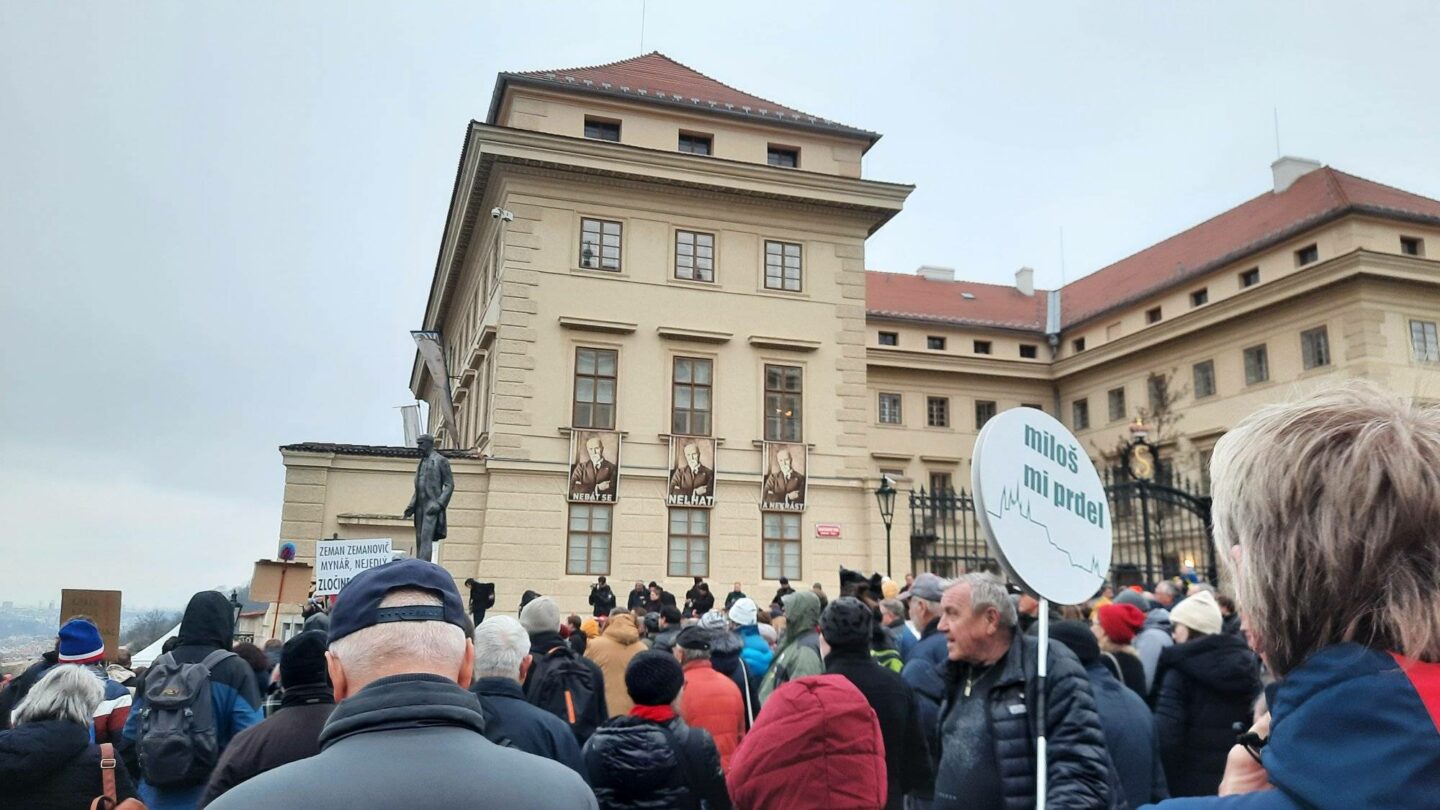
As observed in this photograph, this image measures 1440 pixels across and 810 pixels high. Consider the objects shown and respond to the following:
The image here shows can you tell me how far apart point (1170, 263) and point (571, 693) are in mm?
42836

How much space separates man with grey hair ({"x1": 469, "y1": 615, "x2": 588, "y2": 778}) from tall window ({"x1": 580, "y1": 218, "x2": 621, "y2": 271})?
2067 cm

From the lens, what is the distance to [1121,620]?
578 cm

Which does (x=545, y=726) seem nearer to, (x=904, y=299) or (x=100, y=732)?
(x=100, y=732)

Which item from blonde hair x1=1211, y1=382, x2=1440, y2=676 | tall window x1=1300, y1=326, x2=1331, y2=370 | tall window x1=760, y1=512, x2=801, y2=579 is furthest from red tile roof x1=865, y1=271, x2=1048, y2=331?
blonde hair x1=1211, y1=382, x2=1440, y2=676

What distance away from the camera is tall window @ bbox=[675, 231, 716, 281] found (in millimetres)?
25547

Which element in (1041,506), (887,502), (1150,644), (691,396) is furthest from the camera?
(691,396)

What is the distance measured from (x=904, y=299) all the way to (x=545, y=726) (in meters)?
43.7

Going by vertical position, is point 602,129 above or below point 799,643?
above

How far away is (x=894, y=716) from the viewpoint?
15.7ft

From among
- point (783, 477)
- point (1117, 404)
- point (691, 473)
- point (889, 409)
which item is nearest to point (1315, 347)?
point (1117, 404)

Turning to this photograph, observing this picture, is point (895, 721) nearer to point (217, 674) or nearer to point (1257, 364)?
point (217, 674)

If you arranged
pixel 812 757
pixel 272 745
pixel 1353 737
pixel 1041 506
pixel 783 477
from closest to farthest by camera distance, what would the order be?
pixel 1353 737, pixel 272 745, pixel 812 757, pixel 1041 506, pixel 783 477

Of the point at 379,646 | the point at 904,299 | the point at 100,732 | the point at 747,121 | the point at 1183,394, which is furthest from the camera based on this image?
the point at 904,299

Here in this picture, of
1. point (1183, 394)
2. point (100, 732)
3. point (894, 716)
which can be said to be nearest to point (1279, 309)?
point (1183, 394)
